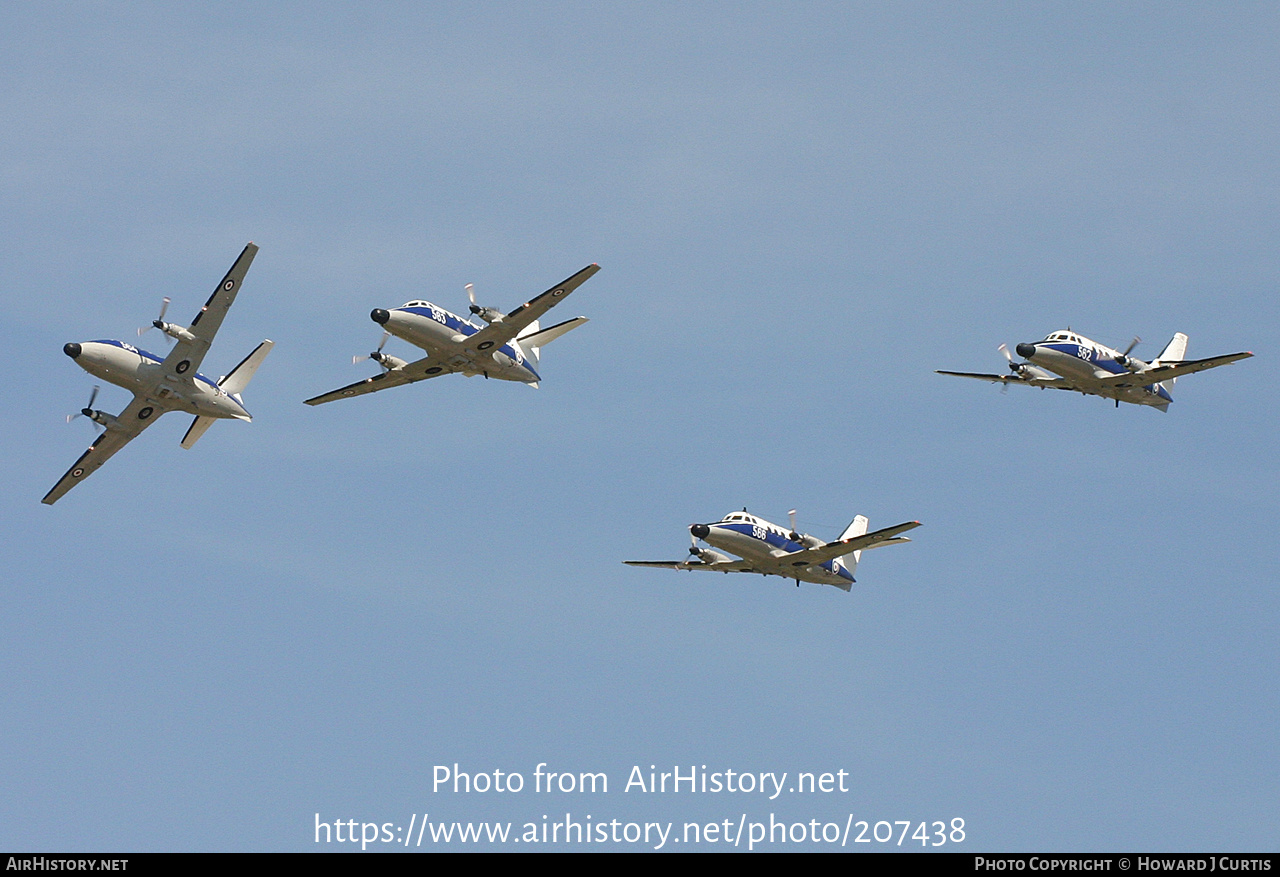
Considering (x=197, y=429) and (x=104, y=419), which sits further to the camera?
(x=197, y=429)

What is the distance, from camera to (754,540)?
69.6m

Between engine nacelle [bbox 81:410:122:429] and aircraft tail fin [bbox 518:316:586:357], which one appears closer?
engine nacelle [bbox 81:410:122:429]

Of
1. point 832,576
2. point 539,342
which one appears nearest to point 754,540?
point 832,576

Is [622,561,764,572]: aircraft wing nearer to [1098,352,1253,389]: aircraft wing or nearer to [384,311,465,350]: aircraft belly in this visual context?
[384,311,465,350]: aircraft belly

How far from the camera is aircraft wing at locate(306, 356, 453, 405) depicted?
2940 inches

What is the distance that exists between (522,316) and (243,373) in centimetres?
1457

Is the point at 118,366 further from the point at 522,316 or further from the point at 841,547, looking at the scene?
the point at 841,547

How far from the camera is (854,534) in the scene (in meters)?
80.4

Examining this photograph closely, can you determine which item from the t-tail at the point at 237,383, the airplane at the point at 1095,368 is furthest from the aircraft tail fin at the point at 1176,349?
the t-tail at the point at 237,383

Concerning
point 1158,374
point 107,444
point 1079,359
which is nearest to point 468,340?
point 107,444

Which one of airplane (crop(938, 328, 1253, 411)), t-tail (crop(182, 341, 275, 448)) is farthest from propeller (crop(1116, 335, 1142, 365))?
t-tail (crop(182, 341, 275, 448))
